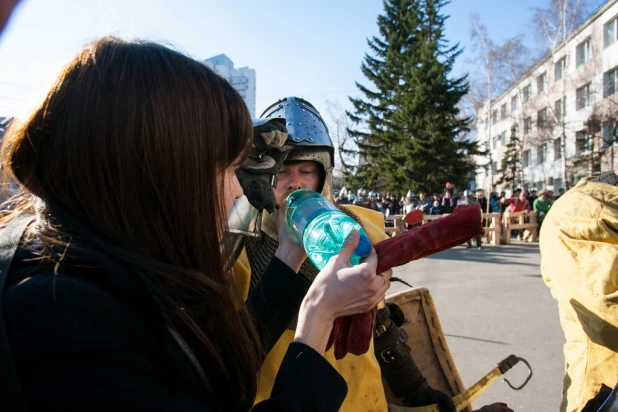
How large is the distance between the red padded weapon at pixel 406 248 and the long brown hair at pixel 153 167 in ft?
0.96

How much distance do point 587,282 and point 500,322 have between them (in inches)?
135

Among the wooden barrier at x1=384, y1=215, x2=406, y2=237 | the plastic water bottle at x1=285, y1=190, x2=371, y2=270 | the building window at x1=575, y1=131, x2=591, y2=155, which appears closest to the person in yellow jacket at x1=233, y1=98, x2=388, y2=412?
the plastic water bottle at x1=285, y1=190, x2=371, y2=270

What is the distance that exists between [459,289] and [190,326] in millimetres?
6308

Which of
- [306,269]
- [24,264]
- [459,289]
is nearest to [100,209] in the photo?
[24,264]

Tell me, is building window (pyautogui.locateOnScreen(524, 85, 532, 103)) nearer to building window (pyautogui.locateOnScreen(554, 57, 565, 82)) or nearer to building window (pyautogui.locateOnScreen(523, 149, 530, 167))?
building window (pyautogui.locateOnScreen(554, 57, 565, 82))

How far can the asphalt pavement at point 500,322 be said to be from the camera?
348 cm

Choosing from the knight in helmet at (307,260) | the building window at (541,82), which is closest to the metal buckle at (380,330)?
the knight in helmet at (307,260)

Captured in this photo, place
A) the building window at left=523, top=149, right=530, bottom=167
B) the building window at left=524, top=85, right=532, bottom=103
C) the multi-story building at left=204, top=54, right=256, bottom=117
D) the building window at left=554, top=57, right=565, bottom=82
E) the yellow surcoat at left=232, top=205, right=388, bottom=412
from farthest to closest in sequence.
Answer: the building window at left=523, top=149, right=530, bottom=167 < the building window at left=524, top=85, right=532, bottom=103 < the building window at left=554, top=57, right=565, bottom=82 < the yellow surcoat at left=232, top=205, right=388, bottom=412 < the multi-story building at left=204, top=54, right=256, bottom=117

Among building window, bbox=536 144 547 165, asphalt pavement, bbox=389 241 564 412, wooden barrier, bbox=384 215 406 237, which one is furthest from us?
building window, bbox=536 144 547 165

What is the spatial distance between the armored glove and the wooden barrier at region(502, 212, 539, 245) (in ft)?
39.6

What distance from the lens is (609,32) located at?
25125 mm

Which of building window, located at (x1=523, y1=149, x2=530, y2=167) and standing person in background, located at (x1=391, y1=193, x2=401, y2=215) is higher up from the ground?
building window, located at (x1=523, y1=149, x2=530, y2=167)

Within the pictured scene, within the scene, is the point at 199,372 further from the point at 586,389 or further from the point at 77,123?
the point at 586,389

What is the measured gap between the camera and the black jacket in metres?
0.63
